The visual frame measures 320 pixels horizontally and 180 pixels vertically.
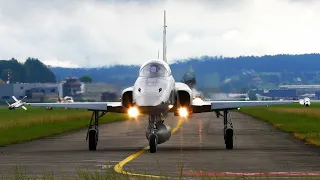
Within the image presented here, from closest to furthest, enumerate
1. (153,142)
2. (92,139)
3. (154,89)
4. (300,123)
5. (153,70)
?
(154,89)
(153,142)
(153,70)
(92,139)
(300,123)

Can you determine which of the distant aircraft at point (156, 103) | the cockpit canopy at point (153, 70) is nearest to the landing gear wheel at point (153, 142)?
the distant aircraft at point (156, 103)

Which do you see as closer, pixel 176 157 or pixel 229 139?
pixel 176 157

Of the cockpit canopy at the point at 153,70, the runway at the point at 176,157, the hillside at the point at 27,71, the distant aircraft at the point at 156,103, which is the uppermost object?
the hillside at the point at 27,71

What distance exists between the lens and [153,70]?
30.0 metres

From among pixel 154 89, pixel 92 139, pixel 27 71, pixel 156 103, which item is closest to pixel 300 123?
pixel 92 139

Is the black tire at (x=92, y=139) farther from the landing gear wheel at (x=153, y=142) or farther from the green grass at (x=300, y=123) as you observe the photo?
the green grass at (x=300, y=123)

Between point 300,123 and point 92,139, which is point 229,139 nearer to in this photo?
point 92,139

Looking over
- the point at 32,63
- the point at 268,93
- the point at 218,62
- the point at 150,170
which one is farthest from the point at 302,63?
the point at 150,170

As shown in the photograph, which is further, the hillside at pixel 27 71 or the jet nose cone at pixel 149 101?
the hillside at pixel 27 71

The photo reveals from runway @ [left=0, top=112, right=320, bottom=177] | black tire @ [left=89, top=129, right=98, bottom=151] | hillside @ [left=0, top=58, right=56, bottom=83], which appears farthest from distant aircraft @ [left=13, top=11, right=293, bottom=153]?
hillside @ [left=0, top=58, right=56, bottom=83]

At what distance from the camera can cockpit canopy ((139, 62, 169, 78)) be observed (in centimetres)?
2980

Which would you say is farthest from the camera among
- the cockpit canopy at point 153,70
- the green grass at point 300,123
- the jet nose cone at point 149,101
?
the green grass at point 300,123

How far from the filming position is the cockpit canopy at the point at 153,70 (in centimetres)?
2980

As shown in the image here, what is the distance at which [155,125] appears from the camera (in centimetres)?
2944
